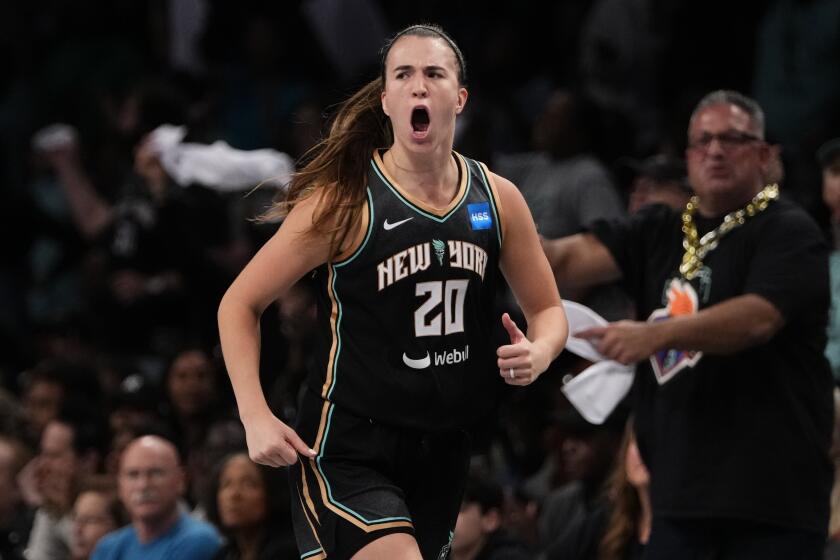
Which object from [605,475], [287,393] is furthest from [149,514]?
[605,475]

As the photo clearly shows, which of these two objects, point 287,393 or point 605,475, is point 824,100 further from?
point 287,393

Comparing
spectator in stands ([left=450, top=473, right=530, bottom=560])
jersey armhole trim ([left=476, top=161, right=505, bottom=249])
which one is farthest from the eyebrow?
spectator in stands ([left=450, top=473, right=530, bottom=560])

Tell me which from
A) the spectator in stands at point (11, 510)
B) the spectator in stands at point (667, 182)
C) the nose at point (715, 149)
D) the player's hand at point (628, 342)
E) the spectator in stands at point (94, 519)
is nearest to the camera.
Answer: the player's hand at point (628, 342)

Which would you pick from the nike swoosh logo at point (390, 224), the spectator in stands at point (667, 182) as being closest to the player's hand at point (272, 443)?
the nike swoosh logo at point (390, 224)

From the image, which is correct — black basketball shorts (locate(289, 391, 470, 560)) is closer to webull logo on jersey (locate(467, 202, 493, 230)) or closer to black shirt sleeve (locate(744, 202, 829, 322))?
webull logo on jersey (locate(467, 202, 493, 230))

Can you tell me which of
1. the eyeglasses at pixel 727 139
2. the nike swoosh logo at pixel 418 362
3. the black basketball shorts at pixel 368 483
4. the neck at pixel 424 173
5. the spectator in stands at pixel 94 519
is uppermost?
the eyeglasses at pixel 727 139

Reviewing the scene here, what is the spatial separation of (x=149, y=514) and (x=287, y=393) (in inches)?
44.4

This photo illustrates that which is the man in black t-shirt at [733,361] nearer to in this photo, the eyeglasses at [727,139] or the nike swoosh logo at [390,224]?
the eyeglasses at [727,139]

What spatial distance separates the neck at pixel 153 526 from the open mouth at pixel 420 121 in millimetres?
3198

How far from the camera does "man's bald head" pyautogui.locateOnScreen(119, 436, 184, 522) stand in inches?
275

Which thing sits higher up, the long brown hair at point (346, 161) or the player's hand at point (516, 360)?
the long brown hair at point (346, 161)

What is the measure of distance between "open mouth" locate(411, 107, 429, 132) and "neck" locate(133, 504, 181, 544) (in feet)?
10.5

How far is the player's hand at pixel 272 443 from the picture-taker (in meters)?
4.15

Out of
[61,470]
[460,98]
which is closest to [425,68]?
[460,98]
